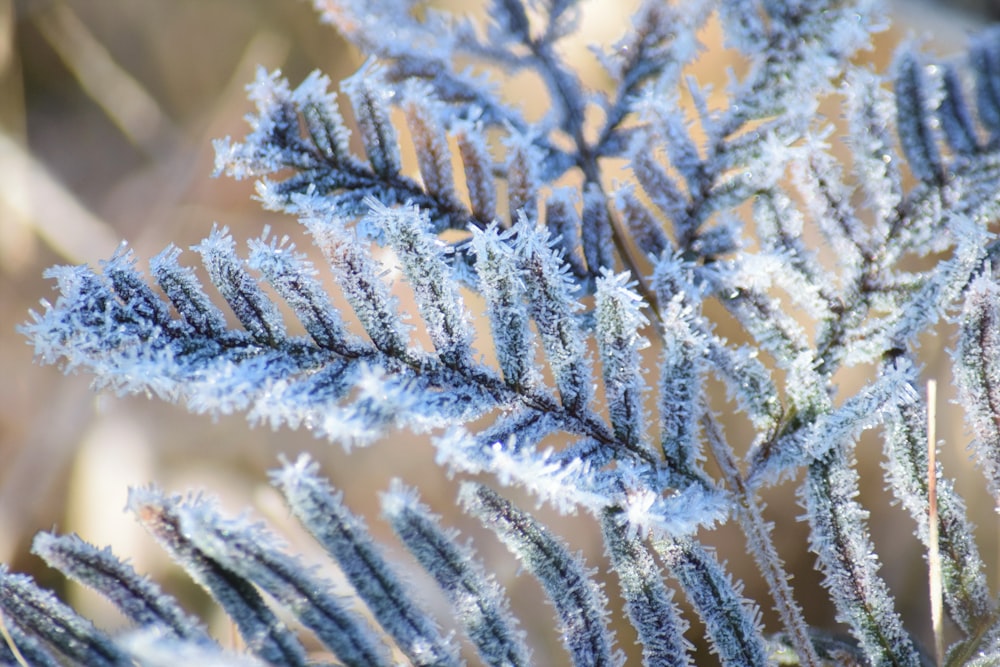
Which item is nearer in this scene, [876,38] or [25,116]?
[876,38]

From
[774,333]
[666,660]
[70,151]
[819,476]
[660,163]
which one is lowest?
[666,660]

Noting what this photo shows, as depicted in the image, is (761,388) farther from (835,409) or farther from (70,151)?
(70,151)

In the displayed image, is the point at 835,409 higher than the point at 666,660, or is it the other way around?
the point at 835,409

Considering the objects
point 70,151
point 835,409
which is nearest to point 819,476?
point 835,409

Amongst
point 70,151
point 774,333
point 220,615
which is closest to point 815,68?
point 774,333

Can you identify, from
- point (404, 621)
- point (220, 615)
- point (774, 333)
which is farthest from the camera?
point (220, 615)

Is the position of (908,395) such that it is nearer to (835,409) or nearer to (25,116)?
(835,409)

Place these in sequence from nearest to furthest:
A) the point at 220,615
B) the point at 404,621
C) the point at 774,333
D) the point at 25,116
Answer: the point at 404,621, the point at 774,333, the point at 220,615, the point at 25,116
